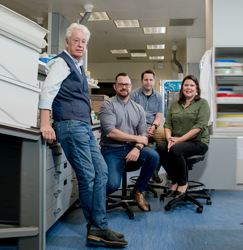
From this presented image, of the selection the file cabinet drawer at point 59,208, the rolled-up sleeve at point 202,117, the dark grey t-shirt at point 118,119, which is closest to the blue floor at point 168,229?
the file cabinet drawer at point 59,208

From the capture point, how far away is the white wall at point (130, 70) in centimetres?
1055

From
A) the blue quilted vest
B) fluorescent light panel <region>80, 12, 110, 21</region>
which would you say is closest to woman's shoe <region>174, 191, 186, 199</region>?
the blue quilted vest

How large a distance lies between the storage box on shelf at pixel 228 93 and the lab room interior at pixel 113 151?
0.04 ft

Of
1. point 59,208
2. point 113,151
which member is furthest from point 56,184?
point 113,151

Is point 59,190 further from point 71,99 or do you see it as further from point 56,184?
point 71,99

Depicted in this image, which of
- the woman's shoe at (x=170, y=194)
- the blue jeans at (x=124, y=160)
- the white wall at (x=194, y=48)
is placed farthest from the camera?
the white wall at (x=194, y=48)

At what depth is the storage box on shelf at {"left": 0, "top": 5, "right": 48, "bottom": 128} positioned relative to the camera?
1.31 m

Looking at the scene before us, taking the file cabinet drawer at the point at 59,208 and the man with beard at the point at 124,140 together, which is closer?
the file cabinet drawer at the point at 59,208

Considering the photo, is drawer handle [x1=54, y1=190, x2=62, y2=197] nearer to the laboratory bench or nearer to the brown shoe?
the laboratory bench

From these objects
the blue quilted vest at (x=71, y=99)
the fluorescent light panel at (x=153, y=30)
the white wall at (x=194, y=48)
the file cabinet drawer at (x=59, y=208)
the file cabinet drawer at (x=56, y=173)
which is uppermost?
the fluorescent light panel at (x=153, y=30)

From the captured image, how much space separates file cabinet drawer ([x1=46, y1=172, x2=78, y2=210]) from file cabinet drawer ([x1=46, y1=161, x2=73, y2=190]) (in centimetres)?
3

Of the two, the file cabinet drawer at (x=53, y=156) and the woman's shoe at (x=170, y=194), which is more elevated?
the file cabinet drawer at (x=53, y=156)

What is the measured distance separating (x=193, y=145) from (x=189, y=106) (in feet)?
1.35

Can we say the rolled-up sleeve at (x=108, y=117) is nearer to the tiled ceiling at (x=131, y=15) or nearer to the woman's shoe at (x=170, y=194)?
the woman's shoe at (x=170, y=194)
